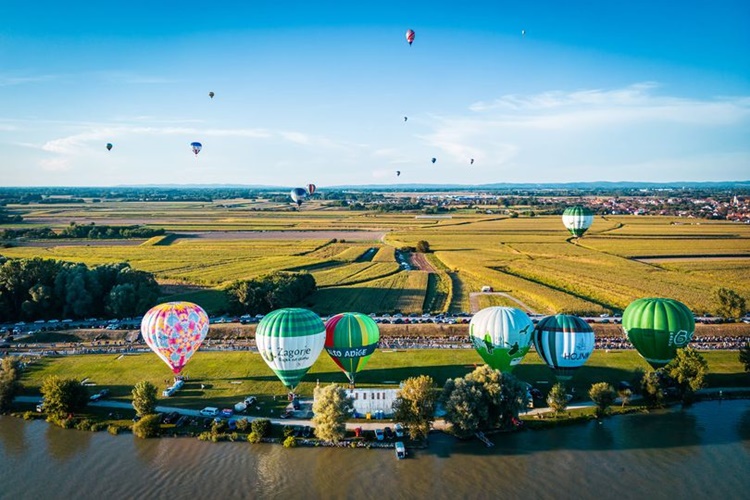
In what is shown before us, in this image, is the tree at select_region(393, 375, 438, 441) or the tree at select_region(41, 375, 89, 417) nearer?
the tree at select_region(393, 375, 438, 441)

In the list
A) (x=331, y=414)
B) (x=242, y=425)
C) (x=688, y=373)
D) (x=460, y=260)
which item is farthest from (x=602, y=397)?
(x=460, y=260)

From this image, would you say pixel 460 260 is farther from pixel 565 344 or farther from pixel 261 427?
pixel 261 427

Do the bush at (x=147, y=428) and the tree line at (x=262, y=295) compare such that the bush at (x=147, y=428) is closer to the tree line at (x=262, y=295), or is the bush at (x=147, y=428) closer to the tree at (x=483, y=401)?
the tree at (x=483, y=401)

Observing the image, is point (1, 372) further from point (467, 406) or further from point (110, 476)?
point (467, 406)

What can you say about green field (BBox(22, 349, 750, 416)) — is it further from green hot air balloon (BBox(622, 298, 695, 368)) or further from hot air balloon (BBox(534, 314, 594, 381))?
green hot air balloon (BBox(622, 298, 695, 368))

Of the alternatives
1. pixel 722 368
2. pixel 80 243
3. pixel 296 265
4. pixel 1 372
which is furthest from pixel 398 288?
pixel 80 243

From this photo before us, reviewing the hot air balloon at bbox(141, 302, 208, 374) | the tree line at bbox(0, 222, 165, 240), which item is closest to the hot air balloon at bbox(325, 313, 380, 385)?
the hot air balloon at bbox(141, 302, 208, 374)

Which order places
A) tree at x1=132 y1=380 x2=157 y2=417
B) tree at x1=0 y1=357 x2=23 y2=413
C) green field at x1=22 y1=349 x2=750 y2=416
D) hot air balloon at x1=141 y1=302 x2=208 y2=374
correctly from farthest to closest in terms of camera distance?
green field at x1=22 y1=349 x2=750 y2=416, hot air balloon at x1=141 y1=302 x2=208 y2=374, tree at x1=0 y1=357 x2=23 y2=413, tree at x1=132 y1=380 x2=157 y2=417
